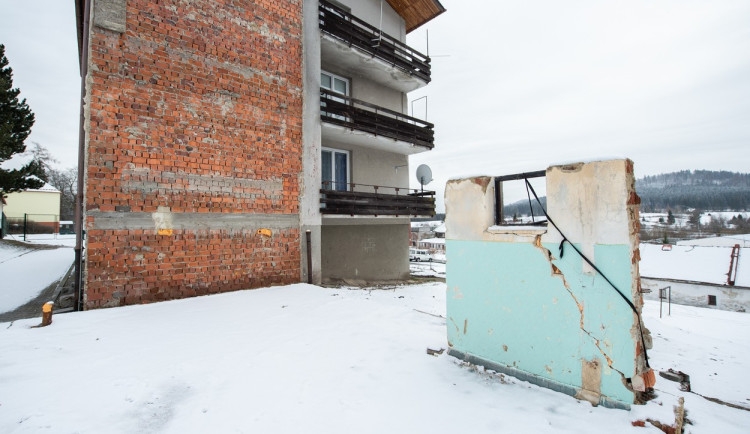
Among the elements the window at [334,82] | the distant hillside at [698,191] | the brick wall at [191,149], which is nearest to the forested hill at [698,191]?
the distant hillside at [698,191]

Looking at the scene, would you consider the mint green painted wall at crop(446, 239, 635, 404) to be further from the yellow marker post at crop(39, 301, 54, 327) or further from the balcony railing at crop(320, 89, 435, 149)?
the balcony railing at crop(320, 89, 435, 149)

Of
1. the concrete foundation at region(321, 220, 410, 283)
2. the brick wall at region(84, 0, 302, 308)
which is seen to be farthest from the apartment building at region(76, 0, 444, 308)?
the concrete foundation at region(321, 220, 410, 283)

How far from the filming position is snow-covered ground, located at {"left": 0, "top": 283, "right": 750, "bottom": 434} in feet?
8.51

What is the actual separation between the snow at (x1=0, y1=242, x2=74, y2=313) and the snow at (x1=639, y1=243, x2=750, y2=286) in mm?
35283

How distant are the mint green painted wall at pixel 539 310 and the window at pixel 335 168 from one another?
8226 millimetres

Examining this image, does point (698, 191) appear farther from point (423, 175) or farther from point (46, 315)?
point (46, 315)

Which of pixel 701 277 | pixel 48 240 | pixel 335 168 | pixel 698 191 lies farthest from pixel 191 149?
pixel 698 191

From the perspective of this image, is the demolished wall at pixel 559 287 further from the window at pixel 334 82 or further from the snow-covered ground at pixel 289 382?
the window at pixel 334 82

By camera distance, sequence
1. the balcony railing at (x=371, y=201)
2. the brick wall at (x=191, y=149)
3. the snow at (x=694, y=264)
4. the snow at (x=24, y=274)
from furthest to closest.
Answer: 1. the snow at (x=694, y=264)
2. the balcony railing at (x=371, y=201)
3. the snow at (x=24, y=274)
4. the brick wall at (x=191, y=149)

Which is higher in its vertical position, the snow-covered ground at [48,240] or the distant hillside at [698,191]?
the distant hillside at [698,191]

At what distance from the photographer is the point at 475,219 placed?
3.69 metres

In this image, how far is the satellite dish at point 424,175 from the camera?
13.7 metres

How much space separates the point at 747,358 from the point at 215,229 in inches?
358

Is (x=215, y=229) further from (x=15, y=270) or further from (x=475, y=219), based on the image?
(x=15, y=270)
